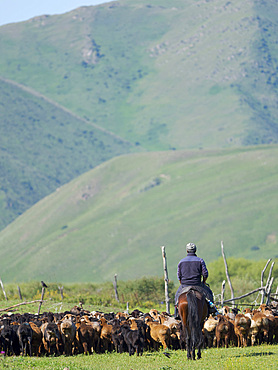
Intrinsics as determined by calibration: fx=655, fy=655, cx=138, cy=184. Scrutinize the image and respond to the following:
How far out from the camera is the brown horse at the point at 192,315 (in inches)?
638

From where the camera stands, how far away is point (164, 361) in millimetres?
17156

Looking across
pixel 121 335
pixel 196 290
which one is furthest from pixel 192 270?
pixel 121 335

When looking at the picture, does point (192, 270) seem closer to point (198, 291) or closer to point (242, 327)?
point (198, 291)

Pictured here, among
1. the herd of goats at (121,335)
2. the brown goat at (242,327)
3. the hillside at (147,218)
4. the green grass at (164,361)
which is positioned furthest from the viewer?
the hillside at (147,218)

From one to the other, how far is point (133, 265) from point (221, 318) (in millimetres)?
115628

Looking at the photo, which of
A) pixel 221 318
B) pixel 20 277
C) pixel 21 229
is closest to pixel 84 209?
pixel 21 229

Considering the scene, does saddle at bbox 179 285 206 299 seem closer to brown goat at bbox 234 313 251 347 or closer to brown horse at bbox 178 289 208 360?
brown horse at bbox 178 289 208 360

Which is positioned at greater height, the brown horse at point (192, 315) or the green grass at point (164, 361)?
the brown horse at point (192, 315)

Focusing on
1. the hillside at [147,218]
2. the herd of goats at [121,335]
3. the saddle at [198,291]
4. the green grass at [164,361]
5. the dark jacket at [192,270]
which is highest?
the hillside at [147,218]

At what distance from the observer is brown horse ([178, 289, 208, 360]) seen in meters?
16.2

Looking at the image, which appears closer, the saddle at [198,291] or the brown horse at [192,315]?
the brown horse at [192,315]

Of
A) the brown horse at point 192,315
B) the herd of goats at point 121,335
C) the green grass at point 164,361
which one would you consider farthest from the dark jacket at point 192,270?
the herd of goats at point 121,335

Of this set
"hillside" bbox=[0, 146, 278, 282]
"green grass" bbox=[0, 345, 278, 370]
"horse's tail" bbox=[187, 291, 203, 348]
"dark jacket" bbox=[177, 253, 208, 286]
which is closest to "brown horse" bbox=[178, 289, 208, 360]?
"horse's tail" bbox=[187, 291, 203, 348]

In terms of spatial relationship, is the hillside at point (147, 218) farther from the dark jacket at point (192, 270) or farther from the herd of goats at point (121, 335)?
the dark jacket at point (192, 270)
